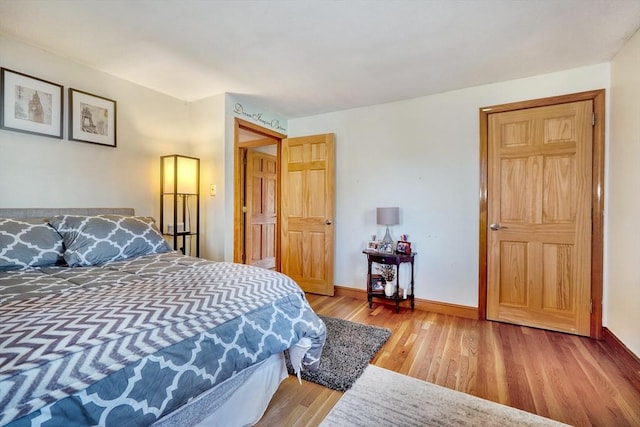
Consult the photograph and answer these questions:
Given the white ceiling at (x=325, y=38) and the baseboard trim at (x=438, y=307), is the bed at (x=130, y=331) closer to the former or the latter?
the white ceiling at (x=325, y=38)

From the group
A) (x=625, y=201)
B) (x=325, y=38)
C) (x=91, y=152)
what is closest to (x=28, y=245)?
(x=91, y=152)

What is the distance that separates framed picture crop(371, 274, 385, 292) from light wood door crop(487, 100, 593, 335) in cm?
103

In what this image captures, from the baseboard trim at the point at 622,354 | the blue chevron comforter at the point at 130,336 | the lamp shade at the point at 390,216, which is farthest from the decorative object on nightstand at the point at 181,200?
the baseboard trim at the point at 622,354

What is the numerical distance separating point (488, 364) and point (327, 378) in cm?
113

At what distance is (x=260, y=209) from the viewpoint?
206 inches

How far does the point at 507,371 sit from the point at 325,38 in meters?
2.56

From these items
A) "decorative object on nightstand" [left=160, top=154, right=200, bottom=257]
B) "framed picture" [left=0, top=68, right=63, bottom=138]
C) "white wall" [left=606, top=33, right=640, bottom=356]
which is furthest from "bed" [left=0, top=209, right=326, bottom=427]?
"white wall" [left=606, top=33, right=640, bottom=356]

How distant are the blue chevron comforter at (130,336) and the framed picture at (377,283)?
5.71ft

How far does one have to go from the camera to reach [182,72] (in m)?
2.60

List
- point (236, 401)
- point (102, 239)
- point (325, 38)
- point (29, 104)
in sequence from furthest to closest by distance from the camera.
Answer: point (29, 104)
point (325, 38)
point (102, 239)
point (236, 401)

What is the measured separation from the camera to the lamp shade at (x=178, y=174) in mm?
2926

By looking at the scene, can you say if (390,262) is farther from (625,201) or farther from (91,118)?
(91,118)

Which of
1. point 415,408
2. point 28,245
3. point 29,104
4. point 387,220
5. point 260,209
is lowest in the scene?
point 415,408

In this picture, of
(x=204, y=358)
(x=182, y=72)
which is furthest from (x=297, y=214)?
(x=204, y=358)
